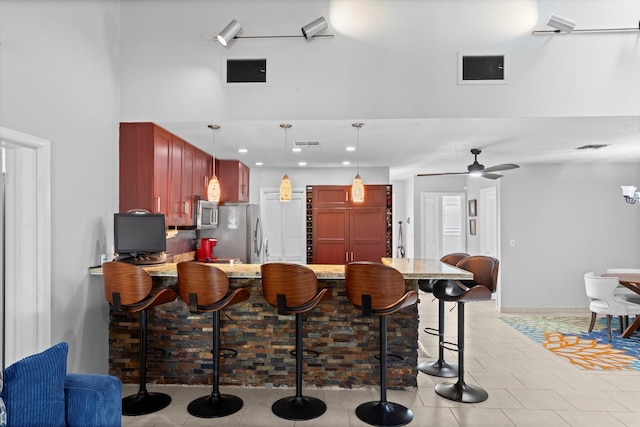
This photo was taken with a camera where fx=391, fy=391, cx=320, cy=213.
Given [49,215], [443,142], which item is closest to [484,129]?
[443,142]

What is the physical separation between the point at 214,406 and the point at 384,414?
128cm

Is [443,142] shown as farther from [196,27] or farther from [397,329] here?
[196,27]

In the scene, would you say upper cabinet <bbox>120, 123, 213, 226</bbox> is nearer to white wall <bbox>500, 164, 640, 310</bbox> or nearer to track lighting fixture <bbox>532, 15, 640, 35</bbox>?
track lighting fixture <bbox>532, 15, 640, 35</bbox>

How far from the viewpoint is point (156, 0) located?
141 inches

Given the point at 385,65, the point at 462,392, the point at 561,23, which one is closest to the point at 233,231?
the point at 385,65

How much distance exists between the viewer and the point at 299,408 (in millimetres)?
2955

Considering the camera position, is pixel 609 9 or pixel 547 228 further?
pixel 547 228

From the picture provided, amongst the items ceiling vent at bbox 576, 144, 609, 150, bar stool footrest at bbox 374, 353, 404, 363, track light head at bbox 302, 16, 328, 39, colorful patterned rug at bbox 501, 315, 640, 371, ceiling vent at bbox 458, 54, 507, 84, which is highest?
track light head at bbox 302, 16, 328, 39

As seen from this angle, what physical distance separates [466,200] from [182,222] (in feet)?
20.1

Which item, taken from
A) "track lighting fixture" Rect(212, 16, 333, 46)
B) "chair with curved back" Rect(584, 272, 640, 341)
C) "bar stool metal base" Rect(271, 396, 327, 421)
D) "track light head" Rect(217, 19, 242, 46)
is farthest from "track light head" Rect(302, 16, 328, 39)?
"chair with curved back" Rect(584, 272, 640, 341)

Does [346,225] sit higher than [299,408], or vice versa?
[346,225]

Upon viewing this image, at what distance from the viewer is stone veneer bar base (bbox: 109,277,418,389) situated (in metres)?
3.34

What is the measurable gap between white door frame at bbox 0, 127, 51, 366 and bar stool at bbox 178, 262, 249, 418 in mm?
921

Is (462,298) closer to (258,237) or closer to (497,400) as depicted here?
(497,400)
